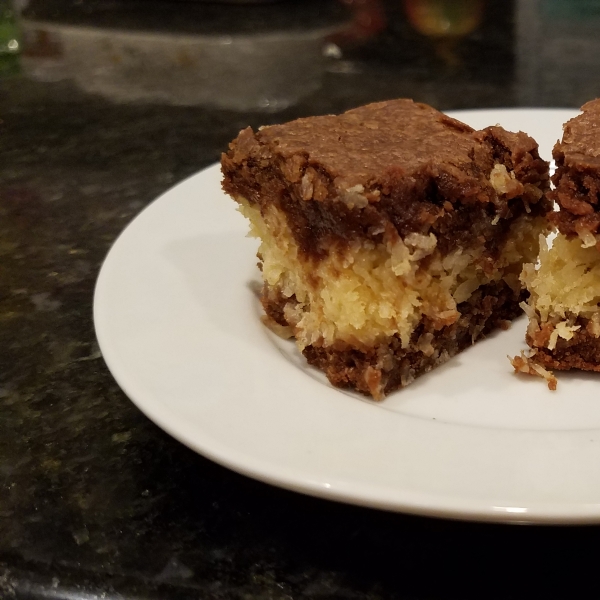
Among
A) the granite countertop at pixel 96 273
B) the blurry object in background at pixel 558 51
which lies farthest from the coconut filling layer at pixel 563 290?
the blurry object in background at pixel 558 51

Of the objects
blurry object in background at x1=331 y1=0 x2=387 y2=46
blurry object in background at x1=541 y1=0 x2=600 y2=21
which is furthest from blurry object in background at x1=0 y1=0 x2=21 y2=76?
blurry object in background at x1=541 y1=0 x2=600 y2=21

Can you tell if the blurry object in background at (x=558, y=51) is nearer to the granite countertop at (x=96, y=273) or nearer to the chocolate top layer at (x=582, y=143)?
the granite countertop at (x=96, y=273)

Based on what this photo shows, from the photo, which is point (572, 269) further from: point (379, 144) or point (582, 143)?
point (379, 144)

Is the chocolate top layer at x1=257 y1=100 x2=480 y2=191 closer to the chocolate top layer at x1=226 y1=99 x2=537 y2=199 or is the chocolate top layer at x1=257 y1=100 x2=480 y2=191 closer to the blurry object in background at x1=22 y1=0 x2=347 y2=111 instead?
the chocolate top layer at x1=226 y1=99 x2=537 y2=199

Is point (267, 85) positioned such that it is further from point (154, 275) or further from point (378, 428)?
point (378, 428)

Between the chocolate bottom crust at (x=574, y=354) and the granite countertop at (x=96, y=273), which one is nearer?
the granite countertop at (x=96, y=273)

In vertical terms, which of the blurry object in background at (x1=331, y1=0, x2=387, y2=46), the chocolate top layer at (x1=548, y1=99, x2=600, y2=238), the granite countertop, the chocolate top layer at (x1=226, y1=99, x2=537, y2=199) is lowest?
the granite countertop

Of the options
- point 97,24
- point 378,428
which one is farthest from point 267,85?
point 378,428
